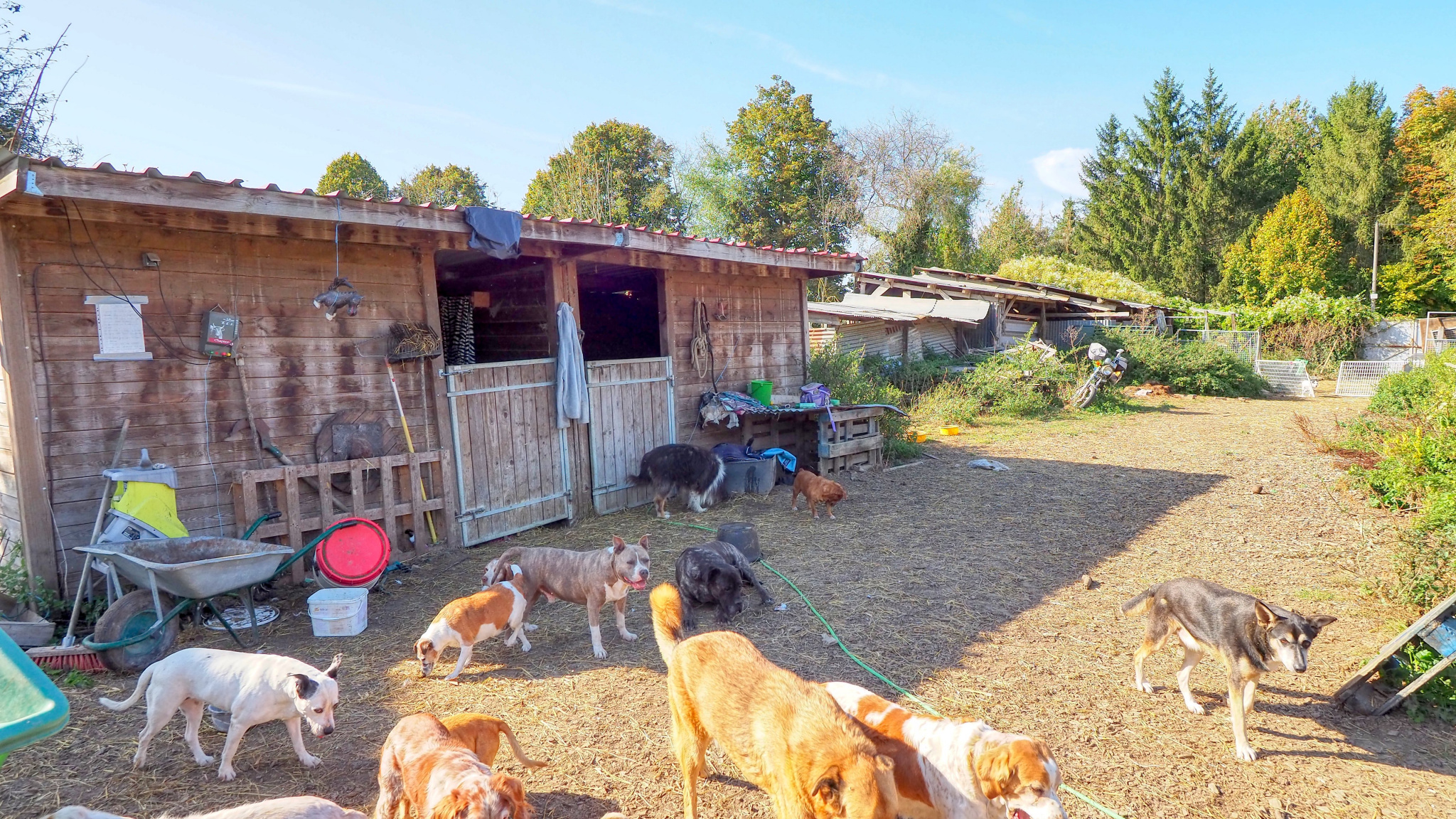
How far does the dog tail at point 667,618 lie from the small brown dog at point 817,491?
532 centimetres

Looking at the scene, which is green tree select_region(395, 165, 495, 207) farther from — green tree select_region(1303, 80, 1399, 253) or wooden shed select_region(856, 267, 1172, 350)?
green tree select_region(1303, 80, 1399, 253)

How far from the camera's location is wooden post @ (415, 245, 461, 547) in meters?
7.48

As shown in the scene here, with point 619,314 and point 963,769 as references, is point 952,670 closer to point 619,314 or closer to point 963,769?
point 963,769

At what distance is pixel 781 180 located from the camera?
103ft

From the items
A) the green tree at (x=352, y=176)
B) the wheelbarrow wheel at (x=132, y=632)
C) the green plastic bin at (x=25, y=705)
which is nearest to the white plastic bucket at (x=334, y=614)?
the wheelbarrow wheel at (x=132, y=632)

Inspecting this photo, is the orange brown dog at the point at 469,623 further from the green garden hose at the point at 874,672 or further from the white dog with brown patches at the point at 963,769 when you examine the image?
the white dog with brown patches at the point at 963,769

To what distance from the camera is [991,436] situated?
14.7 m

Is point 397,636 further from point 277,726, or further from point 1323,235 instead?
point 1323,235

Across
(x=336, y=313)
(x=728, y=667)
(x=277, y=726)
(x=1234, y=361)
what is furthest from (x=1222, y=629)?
(x=1234, y=361)

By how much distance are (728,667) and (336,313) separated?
5.65m

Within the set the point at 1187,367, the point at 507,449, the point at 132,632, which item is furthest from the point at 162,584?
the point at 1187,367

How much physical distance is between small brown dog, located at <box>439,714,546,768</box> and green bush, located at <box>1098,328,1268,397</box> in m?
22.0

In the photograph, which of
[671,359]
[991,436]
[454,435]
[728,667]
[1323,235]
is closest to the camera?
[728,667]

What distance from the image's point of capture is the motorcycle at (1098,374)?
1816 cm
